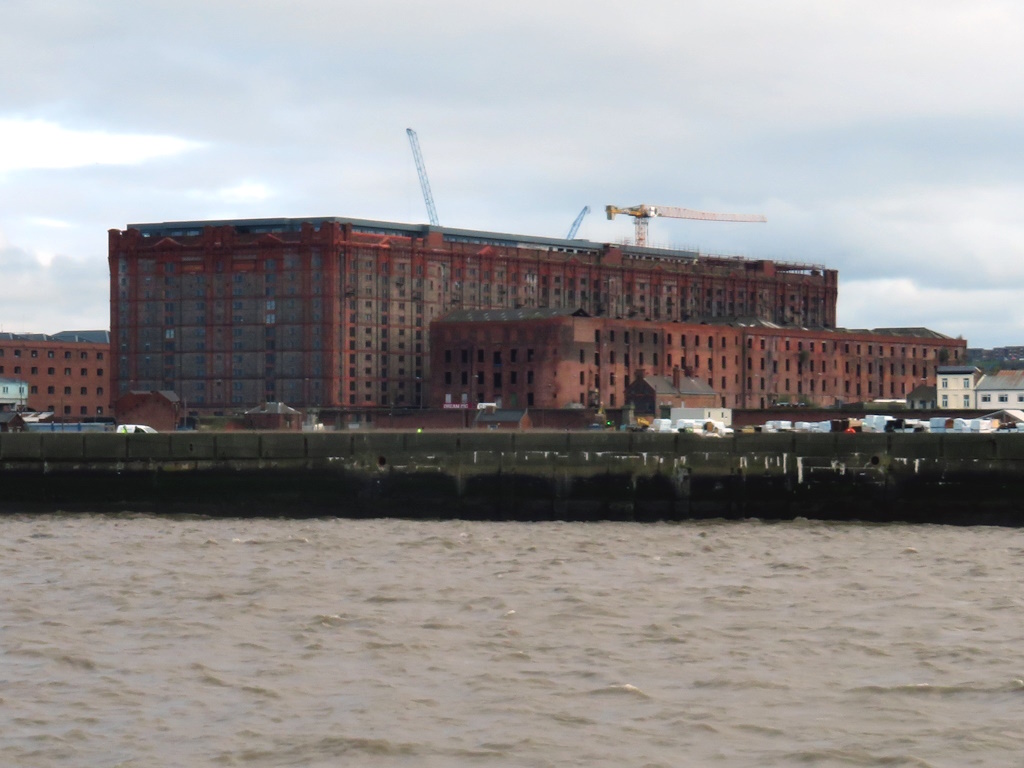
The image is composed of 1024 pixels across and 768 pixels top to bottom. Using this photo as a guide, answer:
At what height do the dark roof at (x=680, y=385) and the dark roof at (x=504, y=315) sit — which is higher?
the dark roof at (x=504, y=315)

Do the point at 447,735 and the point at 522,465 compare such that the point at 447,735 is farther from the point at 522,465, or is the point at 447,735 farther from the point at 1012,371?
the point at 1012,371

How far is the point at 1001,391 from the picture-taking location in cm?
17375

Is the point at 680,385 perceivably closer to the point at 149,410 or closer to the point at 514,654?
the point at 149,410

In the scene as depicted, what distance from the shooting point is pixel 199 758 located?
65.5 feet

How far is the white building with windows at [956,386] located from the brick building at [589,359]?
16.2m

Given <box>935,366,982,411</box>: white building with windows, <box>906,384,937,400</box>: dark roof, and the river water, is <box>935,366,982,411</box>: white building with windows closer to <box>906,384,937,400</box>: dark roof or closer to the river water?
<box>906,384,937,400</box>: dark roof

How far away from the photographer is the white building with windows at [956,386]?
182875 mm

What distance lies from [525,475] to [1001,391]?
440ft

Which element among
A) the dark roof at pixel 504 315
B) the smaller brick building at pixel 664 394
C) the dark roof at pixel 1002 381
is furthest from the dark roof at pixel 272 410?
Answer: the dark roof at pixel 1002 381

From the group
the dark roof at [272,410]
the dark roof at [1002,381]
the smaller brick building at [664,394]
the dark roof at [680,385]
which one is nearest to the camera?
the dark roof at [272,410]

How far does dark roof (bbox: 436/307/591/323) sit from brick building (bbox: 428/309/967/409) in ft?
0.45

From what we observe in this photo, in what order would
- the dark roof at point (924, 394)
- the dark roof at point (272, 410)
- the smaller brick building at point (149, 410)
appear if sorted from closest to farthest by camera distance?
the smaller brick building at point (149, 410) < the dark roof at point (272, 410) < the dark roof at point (924, 394)

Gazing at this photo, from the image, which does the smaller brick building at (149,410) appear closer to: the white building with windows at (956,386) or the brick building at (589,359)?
the brick building at (589,359)

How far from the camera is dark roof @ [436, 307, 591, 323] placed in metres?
175
